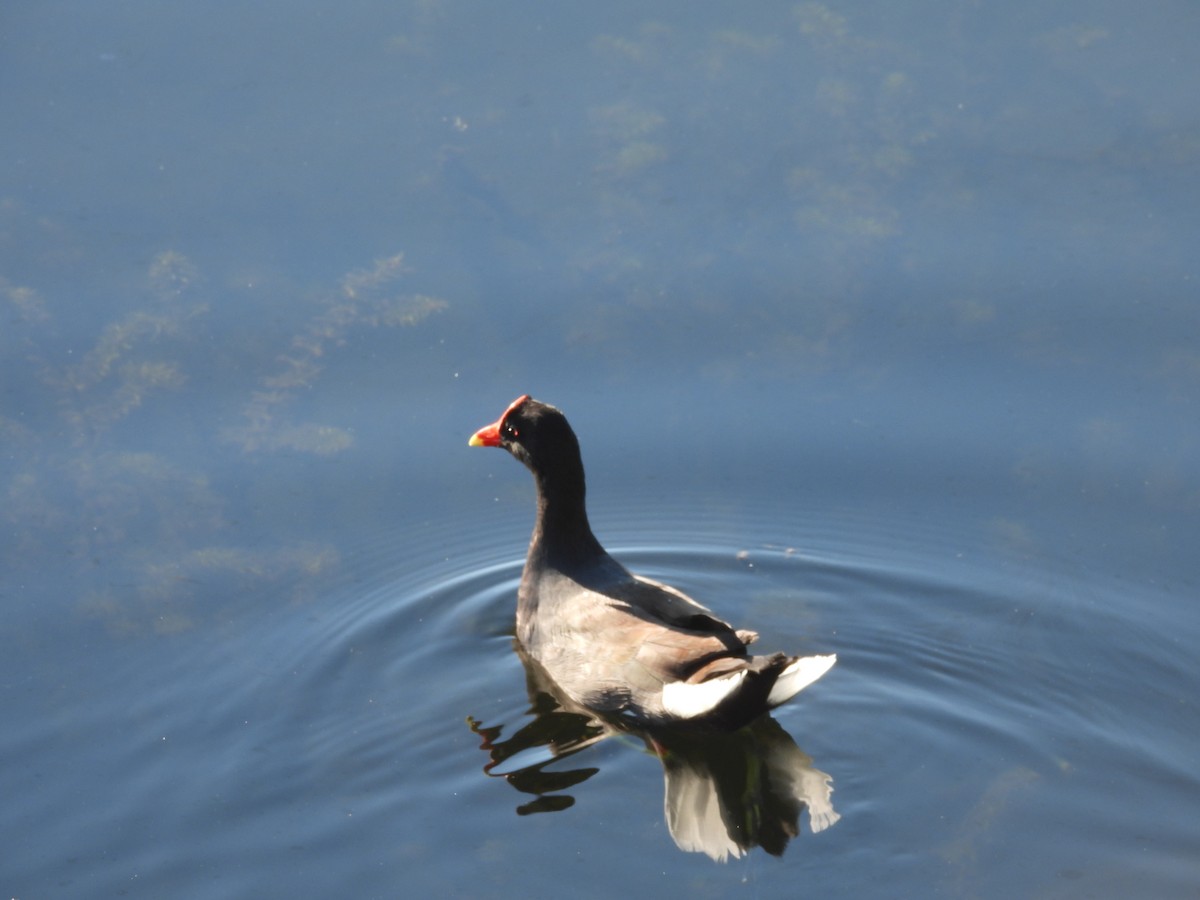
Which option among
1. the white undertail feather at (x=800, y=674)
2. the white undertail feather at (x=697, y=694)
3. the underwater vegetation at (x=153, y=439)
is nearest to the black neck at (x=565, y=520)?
the underwater vegetation at (x=153, y=439)

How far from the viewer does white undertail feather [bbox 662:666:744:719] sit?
651cm

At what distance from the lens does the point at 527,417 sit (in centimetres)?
800

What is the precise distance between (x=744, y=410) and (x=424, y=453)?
5.65 ft

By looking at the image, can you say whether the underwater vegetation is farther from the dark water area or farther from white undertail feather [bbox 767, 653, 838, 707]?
white undertail feather [bbox 767, 653, 838, 707]

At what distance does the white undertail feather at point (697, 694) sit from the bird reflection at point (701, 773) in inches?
9.5

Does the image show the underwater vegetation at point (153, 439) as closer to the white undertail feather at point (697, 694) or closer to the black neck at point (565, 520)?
the black neck at point (565, 520)

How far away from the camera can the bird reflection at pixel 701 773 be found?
643 cm

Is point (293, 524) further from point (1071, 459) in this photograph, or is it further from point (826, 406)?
point (1071, 459)

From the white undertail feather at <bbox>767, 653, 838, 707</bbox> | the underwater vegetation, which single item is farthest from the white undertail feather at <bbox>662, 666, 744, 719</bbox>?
the underwater vegetation

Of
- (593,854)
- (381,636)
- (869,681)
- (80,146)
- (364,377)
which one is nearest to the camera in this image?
(593,854)

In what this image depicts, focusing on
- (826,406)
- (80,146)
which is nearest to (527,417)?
(826,406)

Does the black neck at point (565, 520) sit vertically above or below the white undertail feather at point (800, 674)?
above

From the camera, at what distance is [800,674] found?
648 centimetres

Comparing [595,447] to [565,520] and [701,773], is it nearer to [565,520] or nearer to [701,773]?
[565,520]
